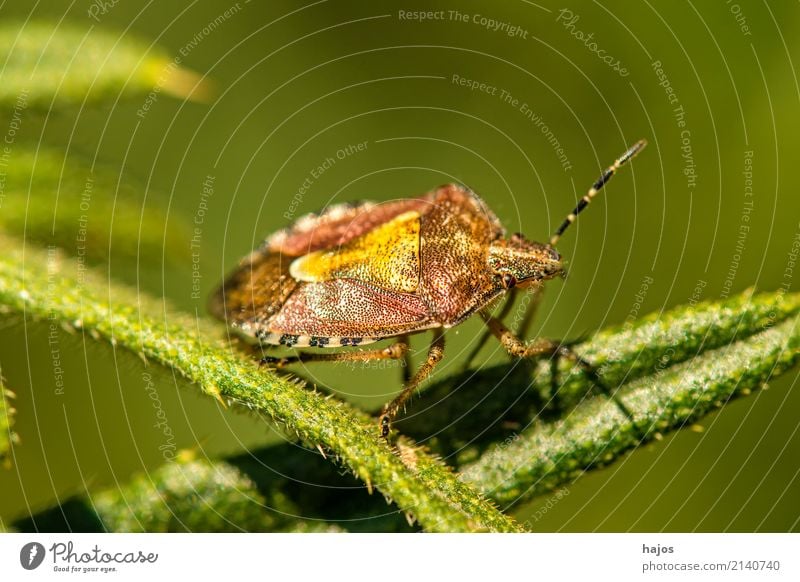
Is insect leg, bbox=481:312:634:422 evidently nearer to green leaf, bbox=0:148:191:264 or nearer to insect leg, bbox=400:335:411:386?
insect leg, bbox=400:335:411:386

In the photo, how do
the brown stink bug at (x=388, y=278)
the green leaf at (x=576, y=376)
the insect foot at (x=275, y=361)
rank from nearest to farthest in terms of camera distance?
the green leaf at (x=576, y=376), the insect foot at (x=275, y=361), the brown stink bug at (x=388, y=278)

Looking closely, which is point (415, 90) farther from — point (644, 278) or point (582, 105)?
point (644, 278)

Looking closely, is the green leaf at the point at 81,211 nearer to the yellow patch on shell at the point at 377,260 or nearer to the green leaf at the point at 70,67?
the green leaf at the point at 70,67

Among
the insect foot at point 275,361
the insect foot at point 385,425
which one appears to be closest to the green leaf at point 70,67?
the insect foot at point 275,361

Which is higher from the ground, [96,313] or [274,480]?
[96,313]
